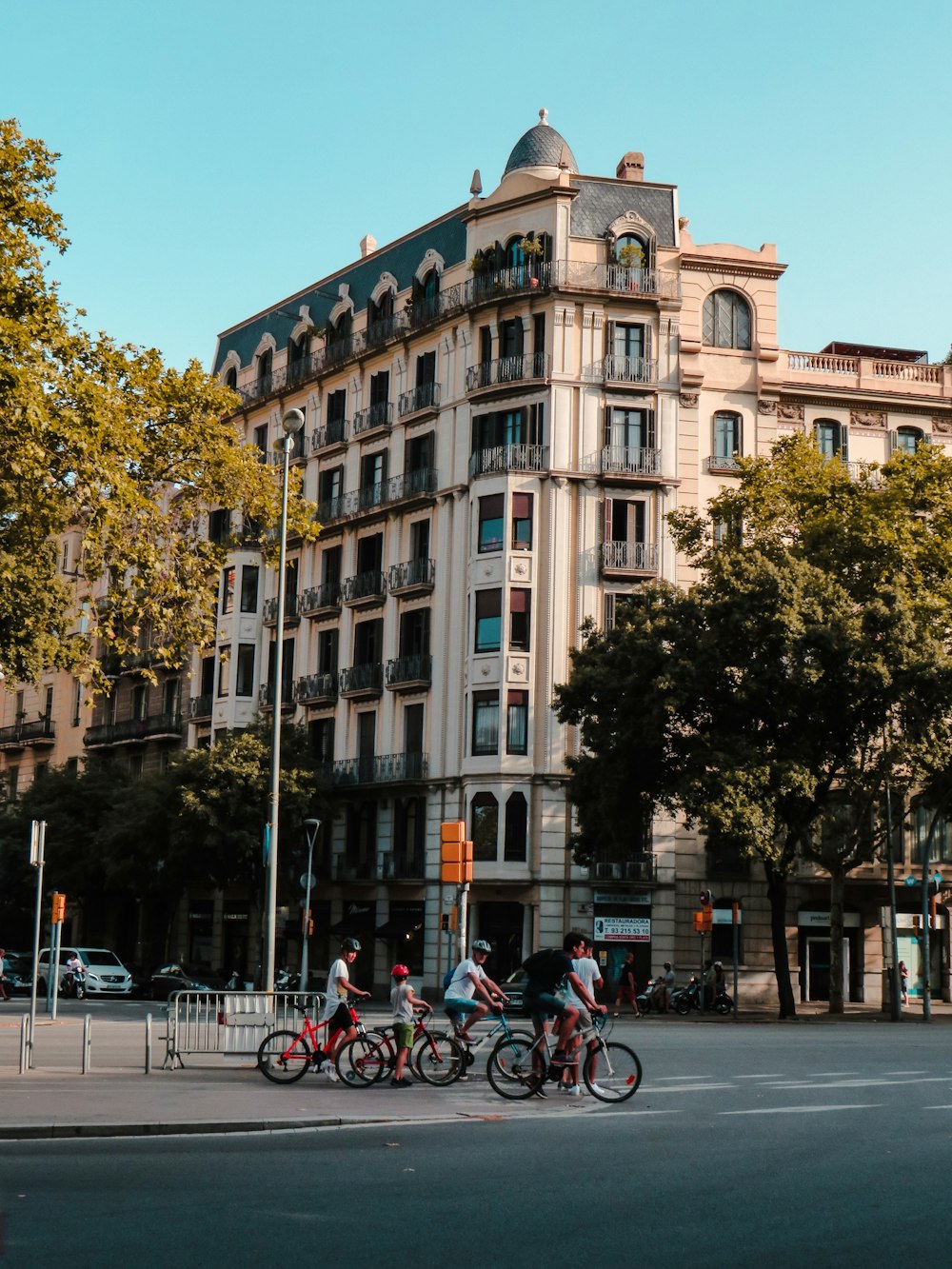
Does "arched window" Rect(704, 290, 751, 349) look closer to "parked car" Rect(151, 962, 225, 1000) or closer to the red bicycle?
"parked car" Rect(151, 962, 225, 1000)

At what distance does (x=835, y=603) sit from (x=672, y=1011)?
12791mm

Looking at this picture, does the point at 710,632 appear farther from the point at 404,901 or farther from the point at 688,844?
the point at 404,901

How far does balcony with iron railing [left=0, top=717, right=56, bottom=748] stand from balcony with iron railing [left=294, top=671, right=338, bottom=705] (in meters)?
→ 22.2

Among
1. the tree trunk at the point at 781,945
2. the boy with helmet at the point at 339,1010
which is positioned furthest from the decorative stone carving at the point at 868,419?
the boy with helmet at the point at 339,1010

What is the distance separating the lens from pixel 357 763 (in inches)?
2083

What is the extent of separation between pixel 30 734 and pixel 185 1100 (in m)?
61.9

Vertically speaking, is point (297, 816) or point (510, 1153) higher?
point (297, 816)

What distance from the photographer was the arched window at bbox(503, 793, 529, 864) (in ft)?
155

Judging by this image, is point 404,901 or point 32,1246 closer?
point 32,1246


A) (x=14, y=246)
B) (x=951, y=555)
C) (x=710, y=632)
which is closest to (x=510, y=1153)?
(x=14, y=246)

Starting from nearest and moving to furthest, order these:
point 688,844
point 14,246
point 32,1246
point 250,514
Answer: point 32,1246, point 14,246, point 250,514, point 688,844

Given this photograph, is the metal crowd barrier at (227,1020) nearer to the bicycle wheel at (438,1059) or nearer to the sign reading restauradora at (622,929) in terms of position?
the bicycle wheel at (438,1059)

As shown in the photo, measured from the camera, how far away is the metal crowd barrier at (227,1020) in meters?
19.7

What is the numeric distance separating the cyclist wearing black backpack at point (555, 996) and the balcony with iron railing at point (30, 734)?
199 feet
